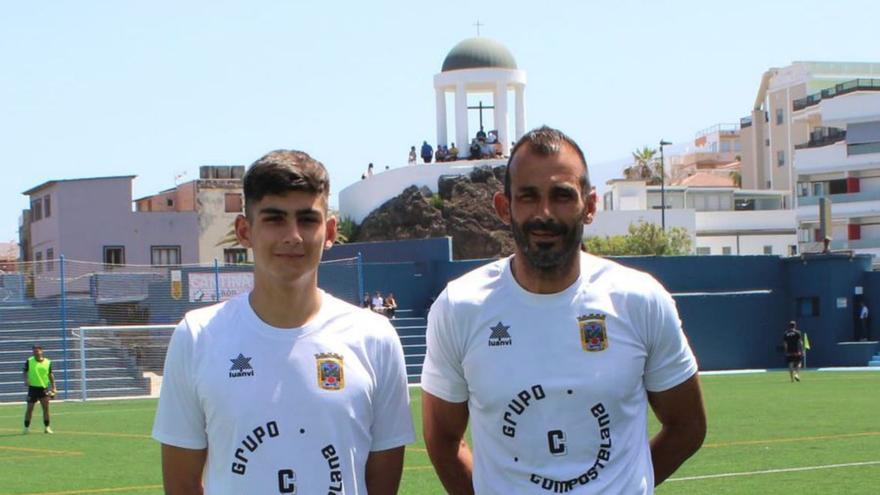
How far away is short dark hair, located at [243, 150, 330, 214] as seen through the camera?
14.8 feet

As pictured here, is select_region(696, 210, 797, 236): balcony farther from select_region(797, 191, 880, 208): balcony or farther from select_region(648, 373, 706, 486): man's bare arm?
select_region(648, 373, 706, 486): man's bare arm

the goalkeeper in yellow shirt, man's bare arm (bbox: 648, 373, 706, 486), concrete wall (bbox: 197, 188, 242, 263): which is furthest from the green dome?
man's bare arm (bbox: 648, 373, 706, 486)

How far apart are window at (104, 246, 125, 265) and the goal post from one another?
32411 mm

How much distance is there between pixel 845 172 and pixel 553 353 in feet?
260

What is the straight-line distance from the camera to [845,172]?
80438 mm

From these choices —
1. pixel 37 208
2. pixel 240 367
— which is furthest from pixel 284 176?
pixel 37 208

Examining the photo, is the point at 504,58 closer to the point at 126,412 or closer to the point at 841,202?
the point at 841,202

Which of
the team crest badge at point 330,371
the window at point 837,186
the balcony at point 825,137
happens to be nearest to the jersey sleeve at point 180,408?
the team crest badge at point 330,371

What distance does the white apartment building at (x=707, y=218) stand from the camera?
93.9 metres

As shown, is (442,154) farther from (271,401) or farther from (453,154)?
(271,401)

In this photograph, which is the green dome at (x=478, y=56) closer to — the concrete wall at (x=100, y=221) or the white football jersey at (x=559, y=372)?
the concrete wall at (x=100, y=221)

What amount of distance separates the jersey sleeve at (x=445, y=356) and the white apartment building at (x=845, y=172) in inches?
2918

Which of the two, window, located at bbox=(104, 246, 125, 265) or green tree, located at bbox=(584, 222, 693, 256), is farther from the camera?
green tree, located at bbox=(584, 222, 693, 256)

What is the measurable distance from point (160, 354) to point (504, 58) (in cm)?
4360
